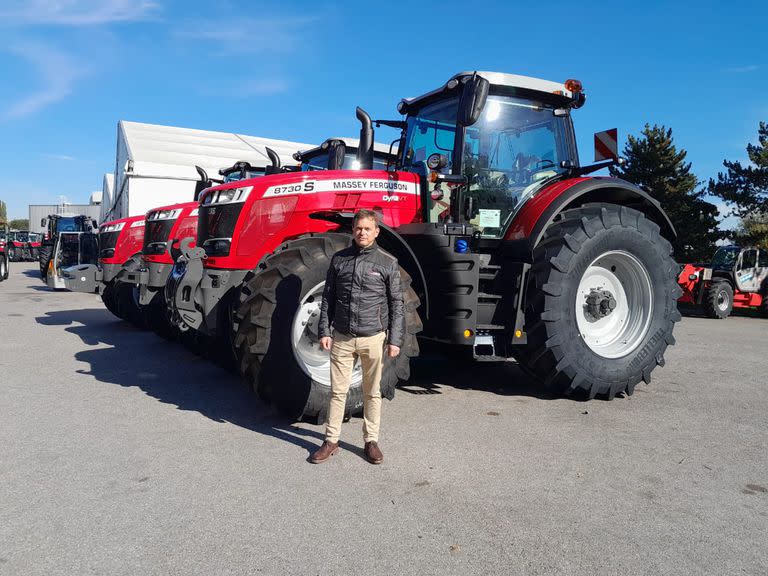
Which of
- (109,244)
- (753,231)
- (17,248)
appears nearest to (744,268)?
(753,231)

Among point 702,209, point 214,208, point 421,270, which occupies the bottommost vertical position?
point 421,270

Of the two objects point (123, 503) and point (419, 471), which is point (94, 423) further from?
point (419, 471)

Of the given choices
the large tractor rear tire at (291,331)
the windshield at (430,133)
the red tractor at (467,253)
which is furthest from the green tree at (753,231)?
the large tractor rear tire at (291,331)

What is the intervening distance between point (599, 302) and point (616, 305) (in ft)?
1.37

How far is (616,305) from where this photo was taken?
19.3ft

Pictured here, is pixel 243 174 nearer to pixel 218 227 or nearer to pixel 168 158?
pixel 218 227

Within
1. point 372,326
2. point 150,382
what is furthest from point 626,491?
point 150,382

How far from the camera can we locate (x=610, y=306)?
568cm

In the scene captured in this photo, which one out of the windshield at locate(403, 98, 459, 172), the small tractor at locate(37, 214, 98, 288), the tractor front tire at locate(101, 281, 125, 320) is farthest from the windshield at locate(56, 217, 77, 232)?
the windshield at locate(403, 98, 459, 172)

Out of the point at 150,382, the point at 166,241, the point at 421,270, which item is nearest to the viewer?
the point at 421,270

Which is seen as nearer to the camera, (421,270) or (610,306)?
(421,270)

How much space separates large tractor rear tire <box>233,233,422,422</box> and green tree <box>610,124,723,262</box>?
2187 centimetres

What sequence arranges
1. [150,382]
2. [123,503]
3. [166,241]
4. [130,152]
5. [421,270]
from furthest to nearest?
[130,152]
[166,241]
[150,382]
[421,270]
[123,503]

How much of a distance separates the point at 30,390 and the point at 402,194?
3918mm
